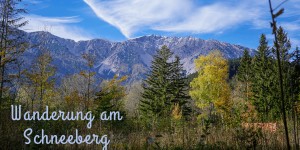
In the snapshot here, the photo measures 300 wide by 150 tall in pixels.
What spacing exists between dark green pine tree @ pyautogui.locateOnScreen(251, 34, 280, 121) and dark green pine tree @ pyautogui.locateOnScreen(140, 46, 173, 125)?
433 inches

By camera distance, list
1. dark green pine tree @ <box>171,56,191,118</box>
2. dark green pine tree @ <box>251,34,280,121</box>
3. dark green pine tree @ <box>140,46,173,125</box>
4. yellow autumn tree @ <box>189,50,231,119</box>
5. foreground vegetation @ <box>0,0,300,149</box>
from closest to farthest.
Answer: foreground vegetation @ <box>0,0,300,149</box>, dark green pine tree @ <box>251,34,280,121</box>, yellow autumn tree @ <box>189,50,231,119</box>, dark green pine tree @ <box>140,46,173,125</box>, dark green pine tree @ <box>171,56,191,118</box>

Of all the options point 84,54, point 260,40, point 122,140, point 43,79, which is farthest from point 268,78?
point 122,140

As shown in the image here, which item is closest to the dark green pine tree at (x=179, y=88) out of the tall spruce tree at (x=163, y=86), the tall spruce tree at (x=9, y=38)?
the tall spruce tree at (x=163, y=86)

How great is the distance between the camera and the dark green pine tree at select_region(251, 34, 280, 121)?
32.0 m

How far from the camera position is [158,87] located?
4062 cm

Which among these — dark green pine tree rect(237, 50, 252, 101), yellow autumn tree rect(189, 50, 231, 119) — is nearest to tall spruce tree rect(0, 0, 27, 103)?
yellow autumn tree rect(189, 50, 231, 119)

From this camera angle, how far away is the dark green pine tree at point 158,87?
37.8 metres

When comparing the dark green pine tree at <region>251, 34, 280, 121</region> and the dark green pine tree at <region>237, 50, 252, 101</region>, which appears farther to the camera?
the dark green pine tree at <region>237, 50, 252, 101</region>

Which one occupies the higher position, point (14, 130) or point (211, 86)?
point (211, 86)

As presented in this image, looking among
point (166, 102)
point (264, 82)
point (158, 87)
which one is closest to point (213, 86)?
point (166, 102)

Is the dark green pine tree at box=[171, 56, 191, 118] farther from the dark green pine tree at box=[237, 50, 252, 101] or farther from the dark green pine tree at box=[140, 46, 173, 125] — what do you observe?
the dark green pine tree at box=[237, 50, 252, 101]

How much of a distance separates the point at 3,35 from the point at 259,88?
3088cm

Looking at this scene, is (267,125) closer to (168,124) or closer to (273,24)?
(168,124)

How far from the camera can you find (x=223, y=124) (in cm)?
809
